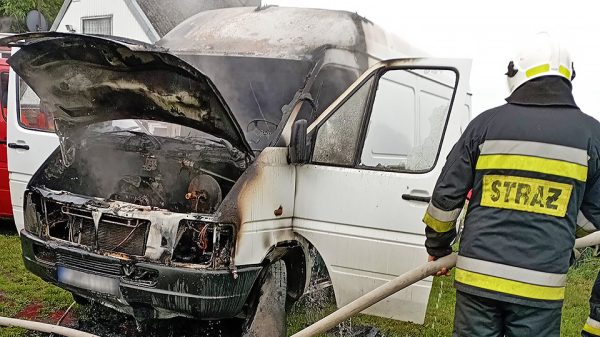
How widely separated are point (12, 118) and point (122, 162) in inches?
83.3

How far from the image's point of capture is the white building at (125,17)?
1454 centimetres

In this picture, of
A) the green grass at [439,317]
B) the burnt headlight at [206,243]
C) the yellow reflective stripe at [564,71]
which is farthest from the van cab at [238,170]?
the yellow reflective stripe at [564,71]

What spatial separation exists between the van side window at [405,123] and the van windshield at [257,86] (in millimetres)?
653

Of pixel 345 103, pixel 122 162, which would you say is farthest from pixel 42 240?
pixel 345 103

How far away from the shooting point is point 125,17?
624 inches

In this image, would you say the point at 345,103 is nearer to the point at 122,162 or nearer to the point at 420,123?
the point at 420,123

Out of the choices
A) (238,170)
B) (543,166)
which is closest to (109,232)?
(238,170)

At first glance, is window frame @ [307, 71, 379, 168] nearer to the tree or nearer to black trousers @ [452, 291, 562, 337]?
black trousers @ [452, 291, 562, 337]

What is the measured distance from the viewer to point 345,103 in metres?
3.93

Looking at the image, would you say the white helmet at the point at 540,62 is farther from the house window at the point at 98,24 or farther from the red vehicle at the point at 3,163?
the house window at the point at 98,24

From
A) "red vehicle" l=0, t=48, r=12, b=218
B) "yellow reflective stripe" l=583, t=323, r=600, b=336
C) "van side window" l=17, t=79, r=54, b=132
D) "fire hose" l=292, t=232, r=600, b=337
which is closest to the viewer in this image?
"fire hose" l=292, t=232, r=600, b=337

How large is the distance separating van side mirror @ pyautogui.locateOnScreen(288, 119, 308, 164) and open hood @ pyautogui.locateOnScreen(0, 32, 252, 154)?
297 mm

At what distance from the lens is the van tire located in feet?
11.6

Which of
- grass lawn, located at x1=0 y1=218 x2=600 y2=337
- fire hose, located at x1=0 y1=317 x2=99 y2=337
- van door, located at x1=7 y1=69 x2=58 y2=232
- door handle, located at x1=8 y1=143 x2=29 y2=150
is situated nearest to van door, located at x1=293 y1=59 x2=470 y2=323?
grass lawn, located at x1=0 y1=218 x2=600 y2=337
